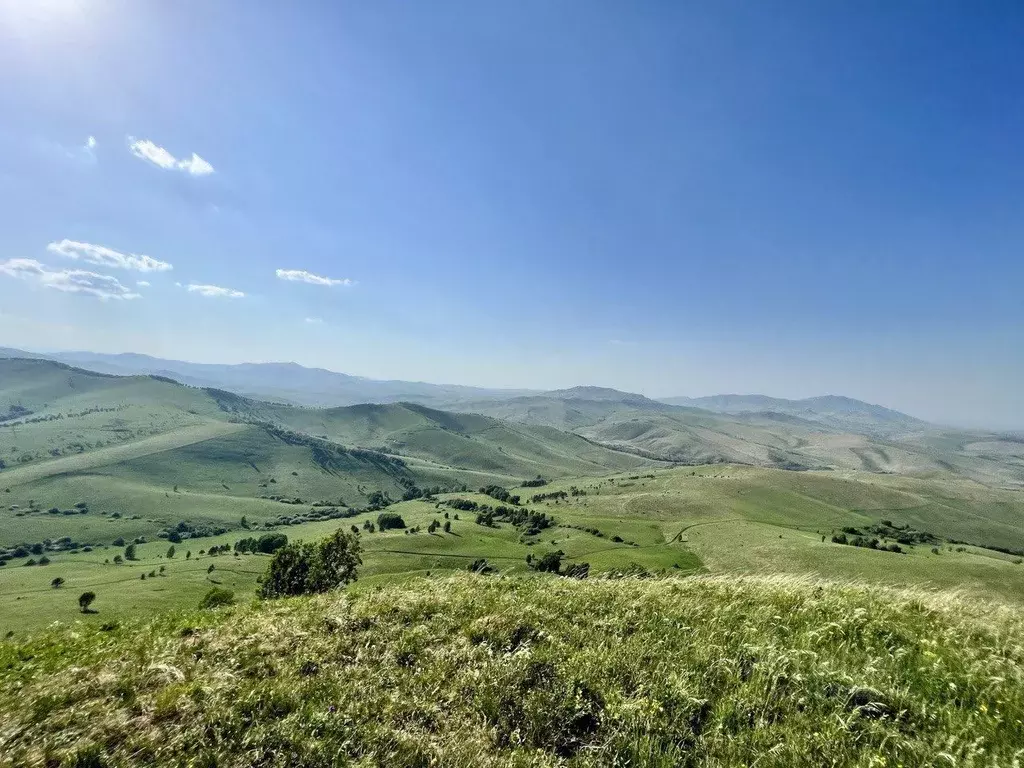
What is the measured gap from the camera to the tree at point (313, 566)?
57.4 meters

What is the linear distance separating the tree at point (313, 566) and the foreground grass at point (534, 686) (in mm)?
52109

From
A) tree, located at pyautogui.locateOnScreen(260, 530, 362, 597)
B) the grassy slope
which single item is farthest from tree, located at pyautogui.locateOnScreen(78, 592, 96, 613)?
tree, located at pyautogui.locateOnScreen(260, 530, 362, 597)

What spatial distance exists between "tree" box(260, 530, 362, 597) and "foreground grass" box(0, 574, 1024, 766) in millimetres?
52109

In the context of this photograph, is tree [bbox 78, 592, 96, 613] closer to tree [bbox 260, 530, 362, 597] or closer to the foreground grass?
tree [bbox 260, 530, 362, 597]

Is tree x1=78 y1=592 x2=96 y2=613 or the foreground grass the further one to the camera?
tree x1=78 y1=592 x2=96 y2=613

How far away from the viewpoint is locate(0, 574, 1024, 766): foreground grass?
6.03m

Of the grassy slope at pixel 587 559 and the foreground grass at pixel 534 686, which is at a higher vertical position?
the foreground grass at pixel 534 686

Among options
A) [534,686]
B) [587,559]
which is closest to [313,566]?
[534,686]

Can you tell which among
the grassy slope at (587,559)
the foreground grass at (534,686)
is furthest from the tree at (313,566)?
the foreground grass at (534,686)

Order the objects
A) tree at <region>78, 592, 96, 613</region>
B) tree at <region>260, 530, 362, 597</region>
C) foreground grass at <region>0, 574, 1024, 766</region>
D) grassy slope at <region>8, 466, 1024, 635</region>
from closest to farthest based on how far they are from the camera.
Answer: foreground grass at <region>0, 574, 1024, 766</region> < tree at <region>260, 530, 362, 597</region> < grassy slope at <region>8, 466, 1024, 635</region> < tree at <region>78, 592, 96, 613</region>

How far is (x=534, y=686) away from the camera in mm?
7664

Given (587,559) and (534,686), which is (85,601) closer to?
(587,559)

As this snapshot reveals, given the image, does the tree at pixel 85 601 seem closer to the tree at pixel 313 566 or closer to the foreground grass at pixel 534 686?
the tree at pixel 313 566

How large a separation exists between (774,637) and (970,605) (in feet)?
20.3
